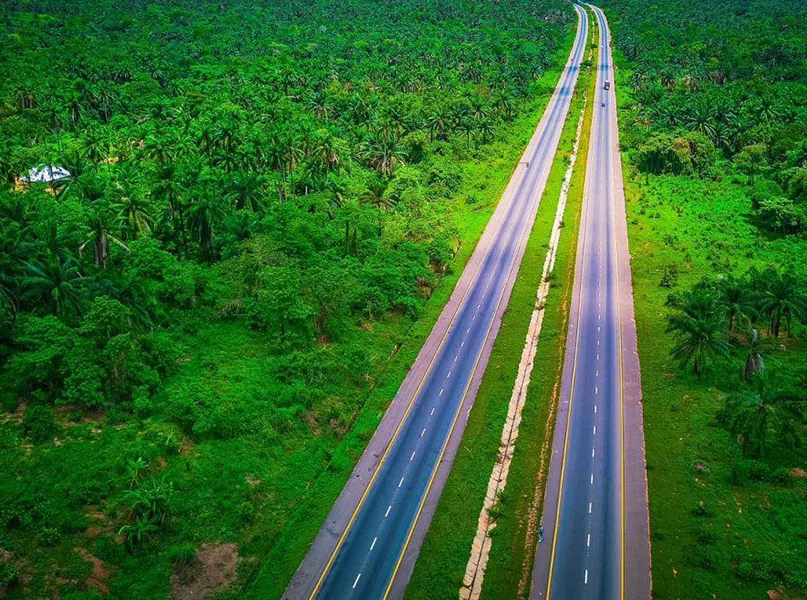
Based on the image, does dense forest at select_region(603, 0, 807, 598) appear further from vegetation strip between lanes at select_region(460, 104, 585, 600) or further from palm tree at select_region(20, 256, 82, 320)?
palm tree at select_region(20, 256, 82, 320)

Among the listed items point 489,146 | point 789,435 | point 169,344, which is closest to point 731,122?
point 489,146

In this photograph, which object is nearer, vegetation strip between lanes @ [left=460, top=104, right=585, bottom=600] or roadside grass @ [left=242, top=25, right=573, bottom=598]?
vegetation strip between lanes @ [left=460, top=104, right=585, bottom=600]

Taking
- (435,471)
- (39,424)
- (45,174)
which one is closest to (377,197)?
(435,471)

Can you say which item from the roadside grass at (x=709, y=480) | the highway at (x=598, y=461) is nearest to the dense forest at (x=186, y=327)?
the highway at (x=598, y=461)

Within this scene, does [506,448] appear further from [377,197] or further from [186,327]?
[377,197]

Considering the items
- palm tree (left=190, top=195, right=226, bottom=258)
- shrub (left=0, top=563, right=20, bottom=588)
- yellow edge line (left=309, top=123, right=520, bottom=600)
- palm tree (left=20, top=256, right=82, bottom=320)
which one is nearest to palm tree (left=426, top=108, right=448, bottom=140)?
yellow edge line (left=309, top=123, right=520, bottom=600)

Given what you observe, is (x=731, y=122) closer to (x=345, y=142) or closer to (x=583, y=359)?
(x=345, y=142)

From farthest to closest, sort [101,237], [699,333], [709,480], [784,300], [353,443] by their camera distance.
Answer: [101,237] < [784,300] < [699,333] < [353,443] < [709,480]
